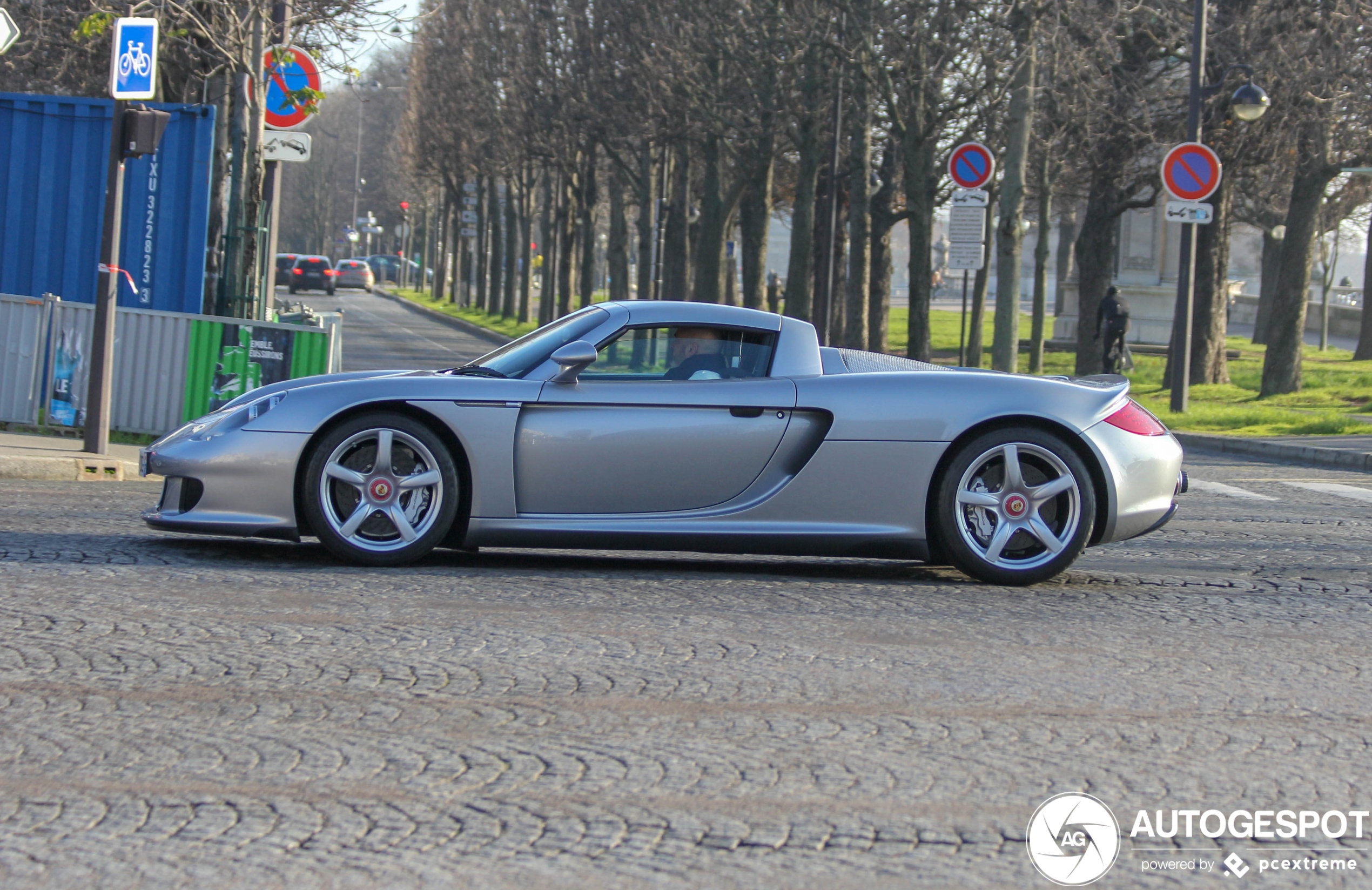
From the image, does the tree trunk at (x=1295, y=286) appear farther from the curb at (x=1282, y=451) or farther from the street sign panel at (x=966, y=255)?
the curb at (x=1282, y=451)

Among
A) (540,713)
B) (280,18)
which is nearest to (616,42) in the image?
(280,18)

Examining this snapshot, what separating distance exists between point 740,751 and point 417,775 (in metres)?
0.84

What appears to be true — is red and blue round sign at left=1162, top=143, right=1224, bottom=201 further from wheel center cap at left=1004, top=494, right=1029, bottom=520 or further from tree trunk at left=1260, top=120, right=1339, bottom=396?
wheel center cap at left=1004, top=494, right=1029, bottom=520

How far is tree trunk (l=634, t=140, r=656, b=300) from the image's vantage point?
37.0 metres

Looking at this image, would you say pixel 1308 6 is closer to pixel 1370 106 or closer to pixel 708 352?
pixel 1370 106

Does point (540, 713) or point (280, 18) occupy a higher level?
point (280, 18)

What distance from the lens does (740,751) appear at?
4.03m

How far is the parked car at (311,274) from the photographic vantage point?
6153 centimetres

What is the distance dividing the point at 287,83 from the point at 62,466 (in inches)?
245

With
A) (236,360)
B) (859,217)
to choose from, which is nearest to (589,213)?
(859,217)

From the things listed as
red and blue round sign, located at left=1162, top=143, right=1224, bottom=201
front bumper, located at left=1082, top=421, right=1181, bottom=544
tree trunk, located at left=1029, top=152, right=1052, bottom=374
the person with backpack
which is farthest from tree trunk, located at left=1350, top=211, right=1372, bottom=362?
front bumper, located at left=1082, top=421, right=1181, bottom=544

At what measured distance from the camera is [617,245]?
40094mm

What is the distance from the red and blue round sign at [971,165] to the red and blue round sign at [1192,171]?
2.27 metres

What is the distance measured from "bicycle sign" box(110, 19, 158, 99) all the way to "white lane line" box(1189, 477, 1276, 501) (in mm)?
8558
